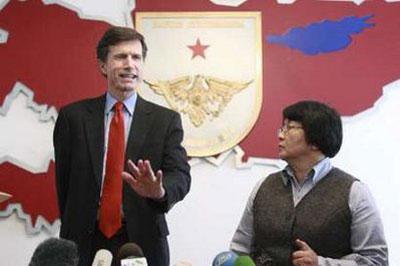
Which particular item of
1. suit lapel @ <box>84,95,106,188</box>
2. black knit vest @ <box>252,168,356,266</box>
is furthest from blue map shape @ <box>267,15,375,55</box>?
suit lapel @ <box>84,95,106,188</box>

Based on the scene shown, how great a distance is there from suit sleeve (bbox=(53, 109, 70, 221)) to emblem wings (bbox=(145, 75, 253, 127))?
3.14ft

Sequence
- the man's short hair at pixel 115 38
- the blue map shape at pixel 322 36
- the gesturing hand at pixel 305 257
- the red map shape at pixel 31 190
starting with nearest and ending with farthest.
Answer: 1. the gesturing hand at pixel 305 257
2. the man's short hair at pixel 115 38
3. the red map shape at pixel 31 190
4. the blue map shape at pixel 322 36

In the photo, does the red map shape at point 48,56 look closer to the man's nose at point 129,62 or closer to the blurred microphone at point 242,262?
the man's nose at point 129,62

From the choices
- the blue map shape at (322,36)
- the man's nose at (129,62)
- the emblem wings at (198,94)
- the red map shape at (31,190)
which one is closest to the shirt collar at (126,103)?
the man's nose at (129,62)

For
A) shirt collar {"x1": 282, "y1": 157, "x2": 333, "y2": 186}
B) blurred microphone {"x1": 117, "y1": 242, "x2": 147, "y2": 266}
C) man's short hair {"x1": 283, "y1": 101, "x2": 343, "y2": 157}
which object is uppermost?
man's short hair {"x1": 283, "y1": 101, "x2": 343, "y2": 157}

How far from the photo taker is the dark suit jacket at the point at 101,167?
5.52 feet

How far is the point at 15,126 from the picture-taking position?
2.68 metres

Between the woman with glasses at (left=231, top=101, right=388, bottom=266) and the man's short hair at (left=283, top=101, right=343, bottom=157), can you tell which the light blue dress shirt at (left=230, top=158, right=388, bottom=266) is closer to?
the woman with glasses at (left=231, top=101, right=388, bottom=266)

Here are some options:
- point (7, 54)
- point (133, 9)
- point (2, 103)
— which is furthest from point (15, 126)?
point (133, 9)

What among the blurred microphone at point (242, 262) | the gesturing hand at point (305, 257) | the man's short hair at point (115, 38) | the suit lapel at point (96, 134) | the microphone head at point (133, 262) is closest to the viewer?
the microphone head at point (133, 262)

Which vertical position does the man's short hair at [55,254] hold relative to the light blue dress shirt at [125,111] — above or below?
below

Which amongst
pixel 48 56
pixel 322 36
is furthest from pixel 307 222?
pixel 48 56

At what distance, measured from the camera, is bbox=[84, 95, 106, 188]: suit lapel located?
172cm

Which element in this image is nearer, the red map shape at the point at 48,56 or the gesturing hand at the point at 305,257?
the gesturing hand at the point at 305,257
